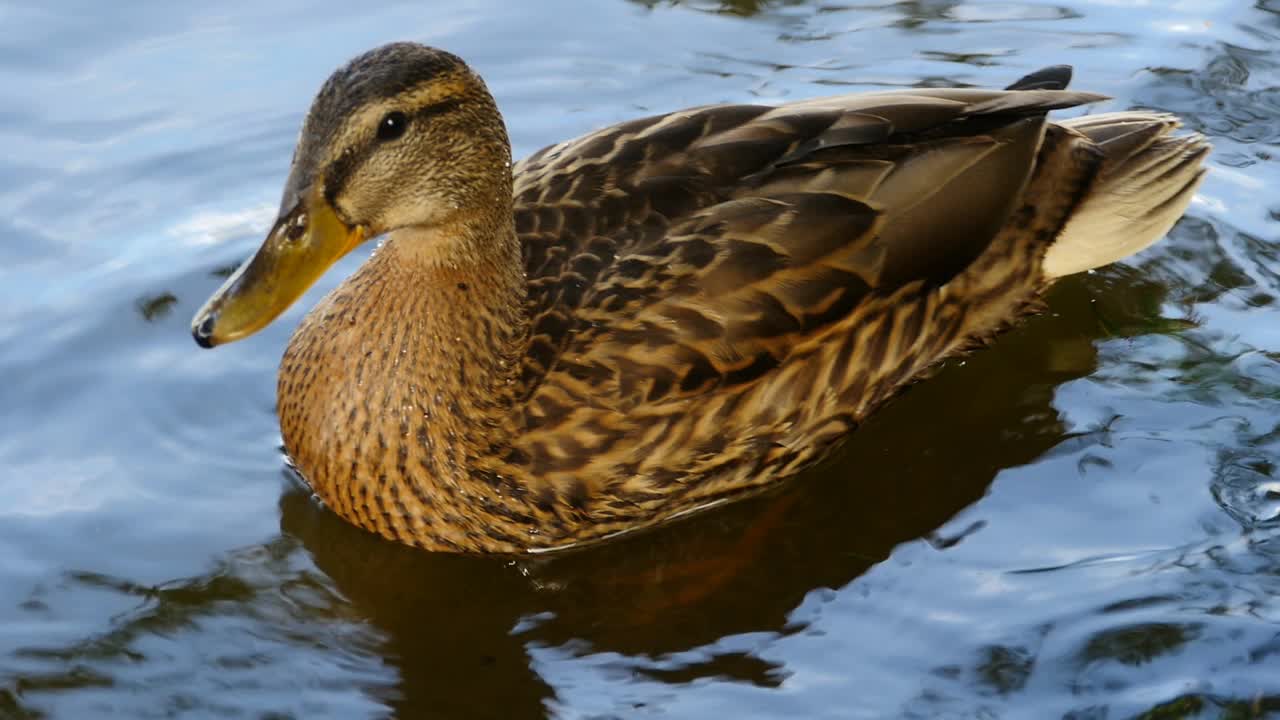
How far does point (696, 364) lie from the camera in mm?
5395

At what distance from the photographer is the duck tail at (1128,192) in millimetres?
6348

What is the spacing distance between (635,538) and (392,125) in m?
1.66

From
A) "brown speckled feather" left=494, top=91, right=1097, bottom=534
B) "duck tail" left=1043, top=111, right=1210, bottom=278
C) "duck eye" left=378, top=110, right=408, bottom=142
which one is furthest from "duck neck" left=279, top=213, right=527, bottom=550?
"duck tail" left=1043, top=111, right=1210, bottom=278

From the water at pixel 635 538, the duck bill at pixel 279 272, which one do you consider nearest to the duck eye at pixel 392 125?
the duck bill at pixel 279 272

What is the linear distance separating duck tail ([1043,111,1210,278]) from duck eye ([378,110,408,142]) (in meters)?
2.63

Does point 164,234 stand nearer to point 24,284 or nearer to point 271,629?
point 24,284

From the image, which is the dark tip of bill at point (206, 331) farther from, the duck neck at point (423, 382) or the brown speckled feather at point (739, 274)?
the brown speckled feather at point (739, 274)

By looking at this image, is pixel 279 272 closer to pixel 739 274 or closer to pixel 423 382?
pixel 423 382

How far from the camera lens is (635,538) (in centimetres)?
567

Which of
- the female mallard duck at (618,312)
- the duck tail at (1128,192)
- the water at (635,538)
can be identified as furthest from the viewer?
the duck tail at (1128,192)

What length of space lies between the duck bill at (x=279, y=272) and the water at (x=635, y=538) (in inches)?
38.8

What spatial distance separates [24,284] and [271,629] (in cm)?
232

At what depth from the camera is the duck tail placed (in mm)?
6348

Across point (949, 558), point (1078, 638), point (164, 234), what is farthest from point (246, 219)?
point (1078, 638)
